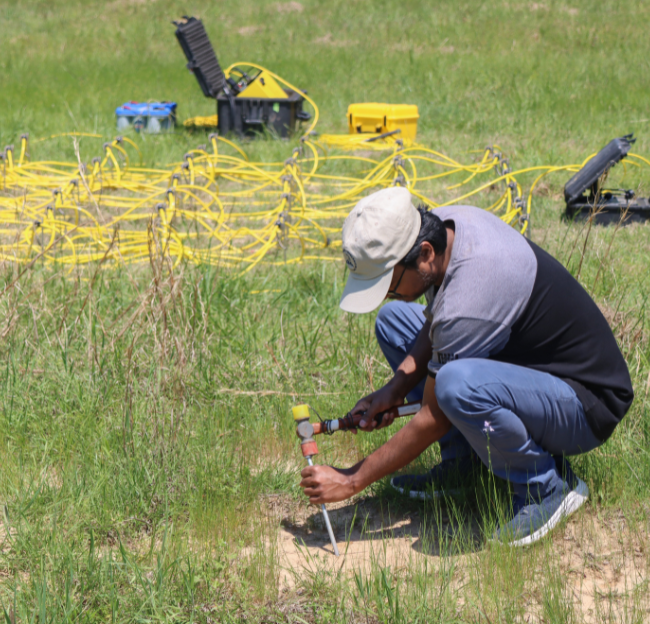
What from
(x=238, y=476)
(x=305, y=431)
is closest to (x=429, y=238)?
(x=305, y=431)

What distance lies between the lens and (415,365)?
250 cm

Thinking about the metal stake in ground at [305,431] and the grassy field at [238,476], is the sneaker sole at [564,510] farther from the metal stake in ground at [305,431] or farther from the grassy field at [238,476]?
the metal stake in ground at [305,431]

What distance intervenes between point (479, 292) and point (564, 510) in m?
0.82

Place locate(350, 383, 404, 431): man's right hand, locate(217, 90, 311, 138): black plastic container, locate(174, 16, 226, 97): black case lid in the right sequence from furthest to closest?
locate(174, 16, 226, 97): black case lid < locate(217, 90, 311, 138): black plastic container < locate(350, 383, 404, 431): man's right hand

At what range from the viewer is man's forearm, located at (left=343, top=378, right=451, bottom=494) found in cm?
212

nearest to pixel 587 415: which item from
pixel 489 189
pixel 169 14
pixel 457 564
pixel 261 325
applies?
pixel 457 564

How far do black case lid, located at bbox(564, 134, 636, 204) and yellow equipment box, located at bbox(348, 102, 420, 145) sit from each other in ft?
8.97

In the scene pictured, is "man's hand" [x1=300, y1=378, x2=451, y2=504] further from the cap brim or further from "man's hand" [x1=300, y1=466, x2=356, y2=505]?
the cap brim

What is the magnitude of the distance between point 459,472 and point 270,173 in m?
4.08

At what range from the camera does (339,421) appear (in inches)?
95.1

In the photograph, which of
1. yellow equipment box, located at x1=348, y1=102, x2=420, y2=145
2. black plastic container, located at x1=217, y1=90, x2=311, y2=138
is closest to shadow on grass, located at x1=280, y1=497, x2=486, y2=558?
yellow equipment box, located at x1=348, y1=102, x2=420, y2=145

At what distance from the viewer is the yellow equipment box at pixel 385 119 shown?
739 centimetres

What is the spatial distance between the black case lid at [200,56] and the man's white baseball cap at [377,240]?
6181mm

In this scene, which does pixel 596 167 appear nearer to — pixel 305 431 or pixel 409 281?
pixel 409 281
